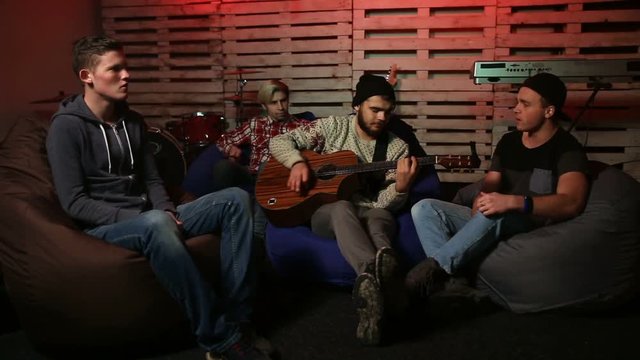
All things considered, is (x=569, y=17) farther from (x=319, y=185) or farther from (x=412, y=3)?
(x=319, y=185)

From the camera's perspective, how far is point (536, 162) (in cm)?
277

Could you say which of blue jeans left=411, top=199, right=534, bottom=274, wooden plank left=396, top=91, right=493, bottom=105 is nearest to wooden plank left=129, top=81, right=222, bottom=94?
wooden plank left=396, top=91, right=493, bottom=105

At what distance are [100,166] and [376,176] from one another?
1.58 meters

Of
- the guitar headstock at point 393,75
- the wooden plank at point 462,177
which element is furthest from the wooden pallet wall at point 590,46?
the guitar headstock at point 393,75

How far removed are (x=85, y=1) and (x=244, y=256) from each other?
4694mm

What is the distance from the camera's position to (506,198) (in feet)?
8.29

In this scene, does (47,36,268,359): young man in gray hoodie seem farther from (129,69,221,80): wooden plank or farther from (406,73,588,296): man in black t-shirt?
(129,69,221,80): wooden plank

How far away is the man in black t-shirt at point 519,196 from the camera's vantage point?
2.55m

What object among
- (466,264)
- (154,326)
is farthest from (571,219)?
(154,326)

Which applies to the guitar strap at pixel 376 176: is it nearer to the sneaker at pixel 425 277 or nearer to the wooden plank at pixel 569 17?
the sneaker at pixel 425 277

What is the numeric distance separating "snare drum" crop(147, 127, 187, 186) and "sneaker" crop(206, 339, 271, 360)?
232 cm

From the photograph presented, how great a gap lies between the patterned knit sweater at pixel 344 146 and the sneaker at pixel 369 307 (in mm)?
781

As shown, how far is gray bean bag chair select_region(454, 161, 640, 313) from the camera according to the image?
253 centimetres

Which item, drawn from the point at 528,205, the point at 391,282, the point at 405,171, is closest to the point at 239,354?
the point at 391,282
